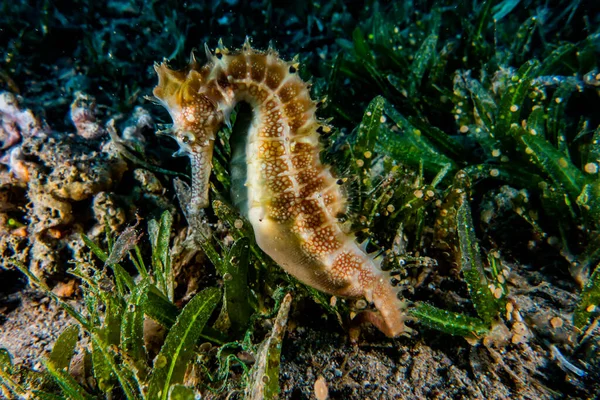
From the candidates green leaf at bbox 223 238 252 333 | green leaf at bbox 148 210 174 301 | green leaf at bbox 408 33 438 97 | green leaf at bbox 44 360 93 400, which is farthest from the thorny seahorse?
green leaf at bbox 408 33 438 97

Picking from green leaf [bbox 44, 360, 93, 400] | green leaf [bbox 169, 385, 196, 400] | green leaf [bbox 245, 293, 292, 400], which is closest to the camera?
green leaf [bbox 169, 385, 196, 400]

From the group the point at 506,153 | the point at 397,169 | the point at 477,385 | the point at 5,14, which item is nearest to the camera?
the point at 477,385

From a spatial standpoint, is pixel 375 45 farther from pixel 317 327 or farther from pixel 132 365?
pixel 132 365

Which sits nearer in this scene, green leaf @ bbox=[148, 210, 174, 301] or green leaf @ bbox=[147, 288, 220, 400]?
green leaf @ bbox=[147, 288, 220, 400]

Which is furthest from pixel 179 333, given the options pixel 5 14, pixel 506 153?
pixel 5 14

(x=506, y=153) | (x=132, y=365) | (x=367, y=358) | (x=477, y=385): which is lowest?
(x=132, y=365)

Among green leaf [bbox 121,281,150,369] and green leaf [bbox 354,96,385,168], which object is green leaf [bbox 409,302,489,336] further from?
green leaf [bbox 121,281,150,369]

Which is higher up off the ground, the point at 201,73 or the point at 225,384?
the point at 201,73
